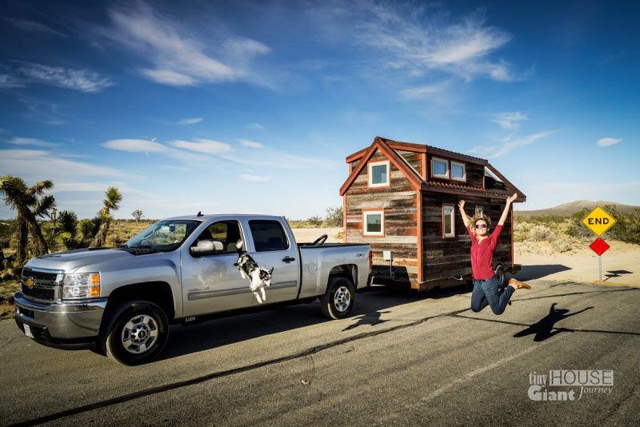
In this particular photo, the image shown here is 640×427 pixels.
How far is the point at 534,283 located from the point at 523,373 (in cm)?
1025

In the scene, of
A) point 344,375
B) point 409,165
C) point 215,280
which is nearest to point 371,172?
point 409,165

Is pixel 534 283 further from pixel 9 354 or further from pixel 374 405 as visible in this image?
pixel 9 354

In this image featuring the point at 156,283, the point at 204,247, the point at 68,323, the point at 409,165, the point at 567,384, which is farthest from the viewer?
the point at 409,165

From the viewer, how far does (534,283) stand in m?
14.1

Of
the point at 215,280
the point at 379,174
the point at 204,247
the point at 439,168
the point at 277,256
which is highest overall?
the point at 439,168

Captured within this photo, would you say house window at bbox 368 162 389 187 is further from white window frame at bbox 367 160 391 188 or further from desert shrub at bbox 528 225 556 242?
desert shrub at bbox 528 225 556 242

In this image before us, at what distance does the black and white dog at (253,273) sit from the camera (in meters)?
6.67

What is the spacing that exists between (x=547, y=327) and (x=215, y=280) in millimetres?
6250

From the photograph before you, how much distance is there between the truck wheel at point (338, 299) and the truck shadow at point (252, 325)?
23 cm

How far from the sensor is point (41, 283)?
5363 millimetres

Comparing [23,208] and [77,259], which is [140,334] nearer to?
[77,259]

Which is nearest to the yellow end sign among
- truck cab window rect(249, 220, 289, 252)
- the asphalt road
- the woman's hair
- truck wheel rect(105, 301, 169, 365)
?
the asphalt road

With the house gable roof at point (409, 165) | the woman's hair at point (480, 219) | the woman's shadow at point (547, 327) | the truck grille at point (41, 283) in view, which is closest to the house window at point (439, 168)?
the house gable roof at point (409, 165)

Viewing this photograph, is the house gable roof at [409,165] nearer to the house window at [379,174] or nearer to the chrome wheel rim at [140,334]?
the house window at [379,174]
